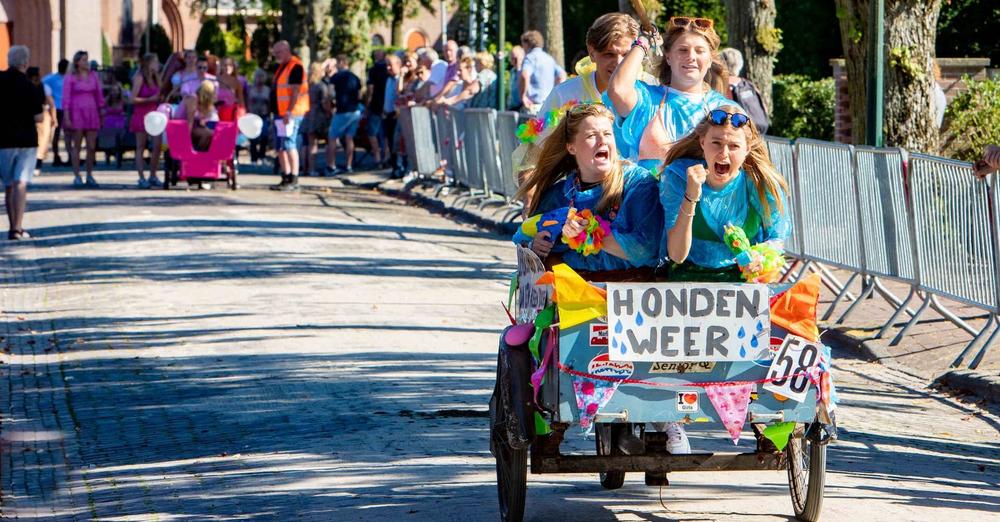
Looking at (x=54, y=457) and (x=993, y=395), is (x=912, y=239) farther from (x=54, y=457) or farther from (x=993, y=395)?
(x=54, y=457)

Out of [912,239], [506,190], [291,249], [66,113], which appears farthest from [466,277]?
[66,113]

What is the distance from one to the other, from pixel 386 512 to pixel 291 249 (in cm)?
986

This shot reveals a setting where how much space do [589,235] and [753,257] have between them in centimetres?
61

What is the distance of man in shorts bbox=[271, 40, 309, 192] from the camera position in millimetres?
23453

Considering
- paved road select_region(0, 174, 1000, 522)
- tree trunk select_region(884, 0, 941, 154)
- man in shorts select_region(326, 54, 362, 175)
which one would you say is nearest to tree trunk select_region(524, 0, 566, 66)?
man in shorts select_region(326, 54, 362, 175)

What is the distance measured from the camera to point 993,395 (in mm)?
9547

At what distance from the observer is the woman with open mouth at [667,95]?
7.23 meters

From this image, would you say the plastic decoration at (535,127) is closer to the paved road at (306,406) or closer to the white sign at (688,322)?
the paved road at (306,406)

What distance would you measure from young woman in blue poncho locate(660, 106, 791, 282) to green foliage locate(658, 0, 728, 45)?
88.0ft

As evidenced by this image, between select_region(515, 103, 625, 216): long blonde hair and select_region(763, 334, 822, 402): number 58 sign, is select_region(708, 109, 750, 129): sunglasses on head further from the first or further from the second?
select_region(763, 334, 822, 402): number 58 sign

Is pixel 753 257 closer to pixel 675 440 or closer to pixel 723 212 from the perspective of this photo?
pixel 723 212

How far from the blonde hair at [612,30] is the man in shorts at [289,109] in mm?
15853

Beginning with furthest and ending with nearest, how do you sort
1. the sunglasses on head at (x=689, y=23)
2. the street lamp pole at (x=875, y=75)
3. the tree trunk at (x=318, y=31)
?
the tree trunk at (x=318, y=31), the street lamp pole at (x=875, y=75), the sunglasses on head at (x=689, y=23)

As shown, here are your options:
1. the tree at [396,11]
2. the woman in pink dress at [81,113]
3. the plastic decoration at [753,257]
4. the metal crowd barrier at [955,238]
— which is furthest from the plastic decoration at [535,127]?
the tree at [396,11]
